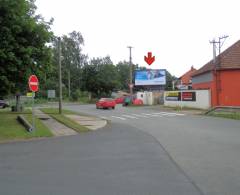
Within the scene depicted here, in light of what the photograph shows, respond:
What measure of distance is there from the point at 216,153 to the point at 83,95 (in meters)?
81.1

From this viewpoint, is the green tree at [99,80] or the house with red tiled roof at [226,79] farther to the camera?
the green tree at [99,80]

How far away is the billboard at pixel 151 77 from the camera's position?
7438 cm

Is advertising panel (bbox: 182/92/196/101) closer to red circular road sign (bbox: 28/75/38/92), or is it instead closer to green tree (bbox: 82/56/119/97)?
red circular road sign (bbox: 28/75/38/92)

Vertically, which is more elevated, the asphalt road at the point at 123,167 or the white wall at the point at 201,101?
the white wall at the point at 201,101

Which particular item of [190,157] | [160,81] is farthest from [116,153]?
[160,81]

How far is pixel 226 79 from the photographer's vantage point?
4309 centimetres

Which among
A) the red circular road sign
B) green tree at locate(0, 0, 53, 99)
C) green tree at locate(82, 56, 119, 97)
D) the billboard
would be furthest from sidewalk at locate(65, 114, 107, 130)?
green tree at locate(82, 56, 119, 97)

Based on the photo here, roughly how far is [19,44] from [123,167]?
12858 millimetres

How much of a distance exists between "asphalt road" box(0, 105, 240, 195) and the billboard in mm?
58683

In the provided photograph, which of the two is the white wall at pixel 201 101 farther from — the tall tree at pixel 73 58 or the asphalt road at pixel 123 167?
the tall tree at pixel 73 58

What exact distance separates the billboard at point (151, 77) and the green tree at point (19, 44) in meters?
52.3

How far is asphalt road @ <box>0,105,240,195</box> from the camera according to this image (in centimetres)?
774

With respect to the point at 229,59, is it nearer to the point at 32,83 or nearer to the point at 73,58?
the point at 32,83

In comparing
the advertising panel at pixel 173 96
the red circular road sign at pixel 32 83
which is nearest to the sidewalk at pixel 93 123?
the red circular road sign at pixel 32 83
